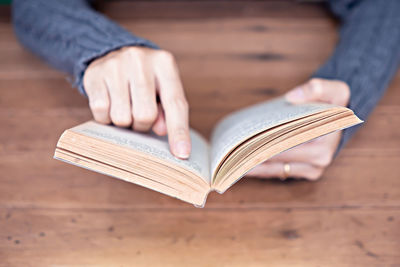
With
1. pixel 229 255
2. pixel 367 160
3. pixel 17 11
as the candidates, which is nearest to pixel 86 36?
pixel 17 11

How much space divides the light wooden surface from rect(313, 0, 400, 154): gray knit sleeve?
0.10 m

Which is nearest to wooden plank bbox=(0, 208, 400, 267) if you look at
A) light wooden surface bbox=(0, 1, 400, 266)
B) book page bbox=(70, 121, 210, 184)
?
light wooden surface bbox=(0, 1, 400, 266)

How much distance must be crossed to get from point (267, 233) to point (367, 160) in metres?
0.35

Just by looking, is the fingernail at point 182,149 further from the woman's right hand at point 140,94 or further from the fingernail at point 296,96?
the fingernail at point 296,96

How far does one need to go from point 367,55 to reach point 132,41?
629 millimetres

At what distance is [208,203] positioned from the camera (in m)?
0.75

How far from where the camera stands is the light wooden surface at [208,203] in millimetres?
673

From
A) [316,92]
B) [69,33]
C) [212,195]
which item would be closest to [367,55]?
[316,92]

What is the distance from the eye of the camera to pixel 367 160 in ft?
2.74

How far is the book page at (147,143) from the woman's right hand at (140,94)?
2 centimetres

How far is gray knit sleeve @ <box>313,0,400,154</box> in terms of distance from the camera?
831mm

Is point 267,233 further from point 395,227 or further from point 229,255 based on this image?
point 395,227

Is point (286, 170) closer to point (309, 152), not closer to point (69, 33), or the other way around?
point (309, 152)

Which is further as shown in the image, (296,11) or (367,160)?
(296,11)
